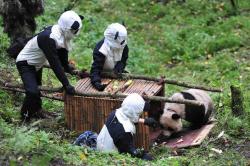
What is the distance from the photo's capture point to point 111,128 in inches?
290

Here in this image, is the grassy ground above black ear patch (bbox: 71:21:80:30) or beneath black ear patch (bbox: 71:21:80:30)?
beneath

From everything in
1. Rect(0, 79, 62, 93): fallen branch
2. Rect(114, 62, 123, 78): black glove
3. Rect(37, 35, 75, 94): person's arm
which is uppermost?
Rect(37, 35, 75, 94): person's arm

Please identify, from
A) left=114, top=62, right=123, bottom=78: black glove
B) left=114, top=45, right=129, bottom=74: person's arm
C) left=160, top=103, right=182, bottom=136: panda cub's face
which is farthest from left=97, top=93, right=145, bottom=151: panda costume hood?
left=114, top=45, right=129, bottom=74: person's arm

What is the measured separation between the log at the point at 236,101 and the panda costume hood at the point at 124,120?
6.35 ft

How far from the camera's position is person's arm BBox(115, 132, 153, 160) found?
7.30 meters

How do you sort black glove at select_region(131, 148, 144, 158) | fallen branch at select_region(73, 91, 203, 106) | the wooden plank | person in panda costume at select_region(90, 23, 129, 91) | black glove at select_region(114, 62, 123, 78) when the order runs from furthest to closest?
black glove at select_region(114, 62, 123, 78) < person in panda costume at select_region(90, 23, 129, 91) < the wooden plank < fallen branch at select_region(73, 91, 203, 106) < black glove at select_region(131, 148, 144, 158)

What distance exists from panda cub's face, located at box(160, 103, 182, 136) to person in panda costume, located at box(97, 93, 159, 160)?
1.24m

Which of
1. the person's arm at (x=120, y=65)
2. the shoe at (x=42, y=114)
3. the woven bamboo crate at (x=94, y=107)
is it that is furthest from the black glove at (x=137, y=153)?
the shoe at (x=42, y=114)

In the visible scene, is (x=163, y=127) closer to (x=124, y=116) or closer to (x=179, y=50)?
(x=124, y=116)

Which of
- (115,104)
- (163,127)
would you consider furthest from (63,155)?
(163,127)

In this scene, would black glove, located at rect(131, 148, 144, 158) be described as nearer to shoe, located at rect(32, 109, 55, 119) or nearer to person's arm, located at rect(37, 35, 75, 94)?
person's arm, located at rect(37, 35, 75, 94)

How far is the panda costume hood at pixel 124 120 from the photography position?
734 cm

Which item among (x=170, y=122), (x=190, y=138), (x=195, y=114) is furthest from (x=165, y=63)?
(x=190, y=138)

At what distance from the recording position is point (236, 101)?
8.80 metres
